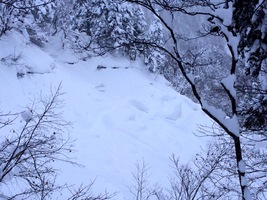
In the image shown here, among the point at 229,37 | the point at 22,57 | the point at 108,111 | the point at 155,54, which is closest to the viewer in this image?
the point at 229,37

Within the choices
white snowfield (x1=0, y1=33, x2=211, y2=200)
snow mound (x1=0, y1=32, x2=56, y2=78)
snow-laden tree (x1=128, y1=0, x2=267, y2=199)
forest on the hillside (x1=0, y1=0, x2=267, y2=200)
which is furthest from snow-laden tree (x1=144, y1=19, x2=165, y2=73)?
snow-laden tree (x1=128, y1=0, x2=267, y2=199)

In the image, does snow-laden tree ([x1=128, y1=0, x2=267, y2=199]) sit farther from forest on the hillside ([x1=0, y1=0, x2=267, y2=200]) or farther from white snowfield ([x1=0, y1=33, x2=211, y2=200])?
white snowfield ([x1=0, y1=33, x2=211, y2=200])

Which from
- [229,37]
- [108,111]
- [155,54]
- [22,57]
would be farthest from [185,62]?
[155,54]

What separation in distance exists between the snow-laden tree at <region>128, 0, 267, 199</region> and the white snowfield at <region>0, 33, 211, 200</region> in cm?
757

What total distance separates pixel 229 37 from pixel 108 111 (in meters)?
12.7

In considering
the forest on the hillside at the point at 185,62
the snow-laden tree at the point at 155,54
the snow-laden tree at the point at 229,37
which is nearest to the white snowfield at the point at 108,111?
the forest on the hillside at the point at 185,62

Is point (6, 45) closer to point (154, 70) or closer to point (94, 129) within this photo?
point (94, 129)

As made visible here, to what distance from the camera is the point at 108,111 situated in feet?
51.5

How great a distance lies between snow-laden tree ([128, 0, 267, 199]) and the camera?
3505 mm

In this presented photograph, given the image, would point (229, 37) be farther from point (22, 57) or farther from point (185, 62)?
point (22, 57)

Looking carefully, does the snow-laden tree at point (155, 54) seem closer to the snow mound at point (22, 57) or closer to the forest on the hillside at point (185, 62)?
the forest on the hillside at point (185, 62)

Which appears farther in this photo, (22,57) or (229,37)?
(22,57)

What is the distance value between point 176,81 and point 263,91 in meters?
24.9

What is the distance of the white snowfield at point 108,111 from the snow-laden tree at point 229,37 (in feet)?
24.8
